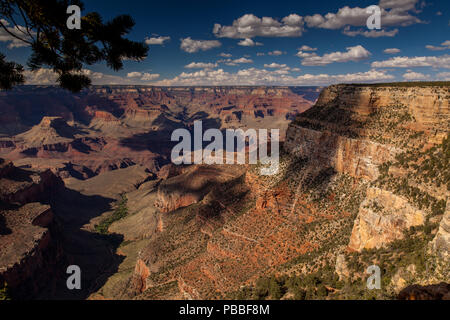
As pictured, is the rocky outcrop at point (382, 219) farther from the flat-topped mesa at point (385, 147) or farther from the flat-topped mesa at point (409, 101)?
the flat-topped mesa at point (409, 101)

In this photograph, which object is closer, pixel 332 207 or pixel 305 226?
pixel 305 226

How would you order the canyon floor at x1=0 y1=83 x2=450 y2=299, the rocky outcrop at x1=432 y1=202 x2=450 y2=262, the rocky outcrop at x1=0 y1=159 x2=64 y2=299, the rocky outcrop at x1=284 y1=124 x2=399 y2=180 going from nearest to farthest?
the rocky outcrop at x1=432 y1=202 x2=450 y2=262 < the canyon floor at x1=0 y1=83 x2=450 y2=299 < the rocky outcrop at x1=284 y1=124 x2=399 y2=180 < the rocky outcrop at x1=0 y1=159 x2=64 y2=299

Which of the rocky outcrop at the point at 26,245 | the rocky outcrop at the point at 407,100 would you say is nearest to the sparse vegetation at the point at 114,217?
the rocky outcrop at the point at 26,245

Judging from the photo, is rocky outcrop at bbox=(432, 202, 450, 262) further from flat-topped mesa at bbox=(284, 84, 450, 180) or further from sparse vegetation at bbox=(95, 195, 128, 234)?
sparse vegetation at bbox=(95, 195, 128, 234)

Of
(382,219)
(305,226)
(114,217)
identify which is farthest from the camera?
(114,217)

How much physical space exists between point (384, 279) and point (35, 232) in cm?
6067

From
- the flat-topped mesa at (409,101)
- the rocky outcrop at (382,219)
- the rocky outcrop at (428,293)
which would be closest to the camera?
Answer: the rocky outcrop at (428,293)

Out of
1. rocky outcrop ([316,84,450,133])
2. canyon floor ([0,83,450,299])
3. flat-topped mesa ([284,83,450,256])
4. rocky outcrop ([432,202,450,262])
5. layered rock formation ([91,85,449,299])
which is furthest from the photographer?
rocky outcrop ([316,84,450,133])

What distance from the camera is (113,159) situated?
153000mm

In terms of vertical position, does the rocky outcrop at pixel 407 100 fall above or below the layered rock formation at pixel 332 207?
above

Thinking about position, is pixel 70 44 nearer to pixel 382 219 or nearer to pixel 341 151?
pixel 382 219

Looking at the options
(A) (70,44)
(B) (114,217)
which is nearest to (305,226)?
(A) (70,44)

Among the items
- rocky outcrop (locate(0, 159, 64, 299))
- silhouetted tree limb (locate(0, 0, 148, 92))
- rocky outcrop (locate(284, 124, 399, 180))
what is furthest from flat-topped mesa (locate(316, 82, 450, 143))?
rocky outcrop (locate(0, 159, 64, 299))
